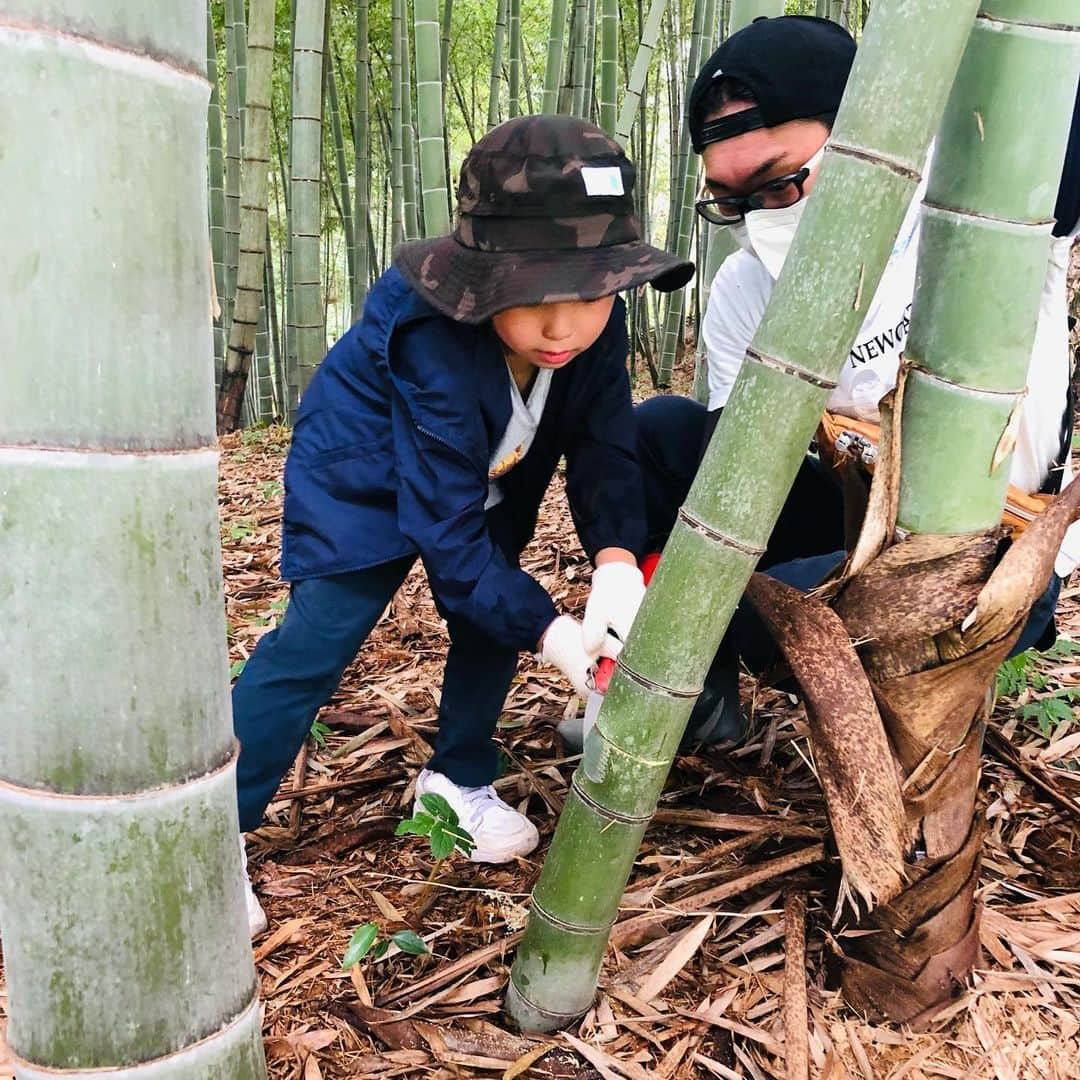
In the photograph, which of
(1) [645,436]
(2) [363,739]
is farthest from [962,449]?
(2) [363,739]

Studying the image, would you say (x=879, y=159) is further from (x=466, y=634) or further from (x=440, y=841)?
(x=466, y=634)

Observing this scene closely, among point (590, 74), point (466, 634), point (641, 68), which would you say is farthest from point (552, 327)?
point (590, 74)

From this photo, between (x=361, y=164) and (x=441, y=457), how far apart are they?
5793 millimetres

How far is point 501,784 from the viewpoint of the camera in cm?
184

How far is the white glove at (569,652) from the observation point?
4.30 ft

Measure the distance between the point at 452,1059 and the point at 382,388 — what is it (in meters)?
0.89

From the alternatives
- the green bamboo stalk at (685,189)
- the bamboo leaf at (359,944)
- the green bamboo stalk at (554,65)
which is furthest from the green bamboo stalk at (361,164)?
the bamboo leaf at (359,944)

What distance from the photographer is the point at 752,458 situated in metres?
0.91

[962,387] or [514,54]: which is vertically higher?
[514,54]

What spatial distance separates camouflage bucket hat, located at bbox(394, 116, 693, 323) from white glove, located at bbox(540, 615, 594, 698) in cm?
41

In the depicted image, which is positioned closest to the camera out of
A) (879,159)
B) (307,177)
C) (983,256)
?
(879,159)

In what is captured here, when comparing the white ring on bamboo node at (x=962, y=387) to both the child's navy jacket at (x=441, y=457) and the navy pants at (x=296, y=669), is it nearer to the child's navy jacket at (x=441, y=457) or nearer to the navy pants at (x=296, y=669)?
the child's navy jacket at (x=441, y=457)

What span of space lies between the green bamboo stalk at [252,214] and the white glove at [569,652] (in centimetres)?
368

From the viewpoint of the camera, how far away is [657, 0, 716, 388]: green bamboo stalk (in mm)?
4703
